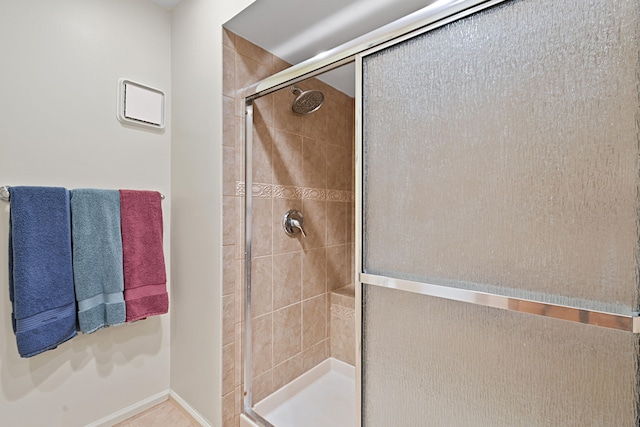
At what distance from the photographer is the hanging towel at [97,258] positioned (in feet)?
4.17

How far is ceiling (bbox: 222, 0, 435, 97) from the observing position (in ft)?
3.94

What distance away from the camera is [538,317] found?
653 millimetres

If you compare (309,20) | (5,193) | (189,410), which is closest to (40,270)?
(5,193)

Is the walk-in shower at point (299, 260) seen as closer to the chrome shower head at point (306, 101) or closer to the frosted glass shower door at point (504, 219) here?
the chrome shower head at point (306, 101)

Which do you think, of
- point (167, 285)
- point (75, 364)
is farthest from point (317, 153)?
point (75, 364)

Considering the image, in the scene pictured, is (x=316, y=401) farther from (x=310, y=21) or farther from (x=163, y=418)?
(x=310, y=21)

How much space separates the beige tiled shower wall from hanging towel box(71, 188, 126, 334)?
520mm

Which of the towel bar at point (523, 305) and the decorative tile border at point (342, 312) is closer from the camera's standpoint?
the towel bar at point (523, 305)

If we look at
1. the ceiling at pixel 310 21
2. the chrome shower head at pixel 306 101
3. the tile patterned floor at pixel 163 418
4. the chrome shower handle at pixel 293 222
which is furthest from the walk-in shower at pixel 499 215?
the tile patterned floor at pixel 163 418

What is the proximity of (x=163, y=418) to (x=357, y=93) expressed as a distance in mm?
1882

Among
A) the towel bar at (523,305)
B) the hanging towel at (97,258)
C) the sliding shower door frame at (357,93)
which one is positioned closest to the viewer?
the towel bar at (523,305)

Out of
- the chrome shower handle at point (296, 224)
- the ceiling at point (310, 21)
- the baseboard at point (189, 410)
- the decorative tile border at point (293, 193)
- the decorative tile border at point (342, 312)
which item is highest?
the ceiling at point (310, 21)

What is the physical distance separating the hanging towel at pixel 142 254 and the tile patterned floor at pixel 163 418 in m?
0.58

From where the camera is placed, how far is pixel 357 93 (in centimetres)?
96
